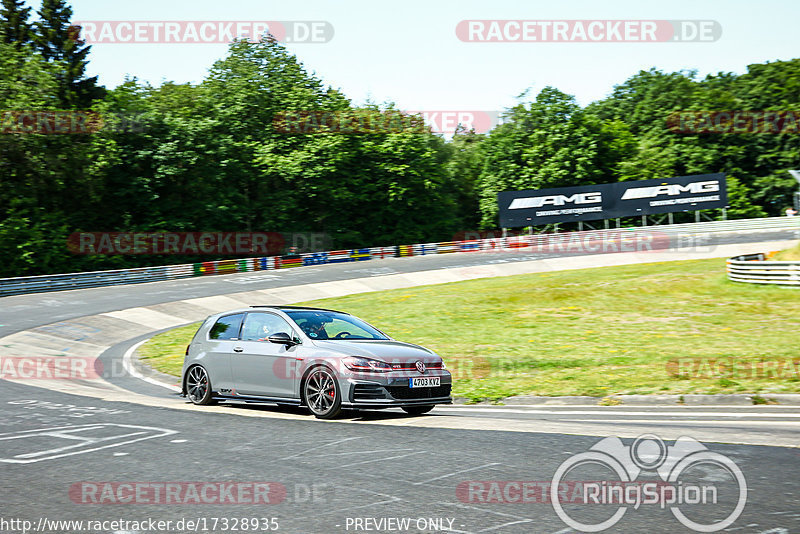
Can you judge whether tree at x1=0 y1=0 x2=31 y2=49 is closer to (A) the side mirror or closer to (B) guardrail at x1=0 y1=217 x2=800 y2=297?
(B) guardrail at x1=0 y1=217 x2=800 y2=297

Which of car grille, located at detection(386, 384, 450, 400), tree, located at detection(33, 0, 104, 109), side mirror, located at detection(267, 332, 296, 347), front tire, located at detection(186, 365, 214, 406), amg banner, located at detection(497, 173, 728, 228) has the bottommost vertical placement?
front tire, located at detection(186, 365, 214, 406)

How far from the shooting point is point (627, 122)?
82.9 metres

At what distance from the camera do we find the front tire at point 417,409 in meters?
10.6

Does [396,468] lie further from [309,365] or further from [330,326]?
[330,326]

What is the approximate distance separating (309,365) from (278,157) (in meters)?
49.3

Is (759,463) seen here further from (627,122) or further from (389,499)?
(627,122)

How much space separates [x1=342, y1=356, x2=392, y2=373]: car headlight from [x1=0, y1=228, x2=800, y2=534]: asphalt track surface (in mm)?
687

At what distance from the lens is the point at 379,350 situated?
34.2 ft

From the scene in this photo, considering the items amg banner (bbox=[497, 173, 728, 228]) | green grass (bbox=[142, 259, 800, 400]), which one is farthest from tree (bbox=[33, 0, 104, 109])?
green grass (bbox=[142, 259, 800, 400])

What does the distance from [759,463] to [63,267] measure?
47385mm

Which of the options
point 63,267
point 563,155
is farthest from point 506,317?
point 563,155

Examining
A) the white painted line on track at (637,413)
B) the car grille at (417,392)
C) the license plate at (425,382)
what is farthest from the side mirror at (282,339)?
the white painted line on track at (637,413)

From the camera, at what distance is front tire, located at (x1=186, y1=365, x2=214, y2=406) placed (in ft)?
39.7

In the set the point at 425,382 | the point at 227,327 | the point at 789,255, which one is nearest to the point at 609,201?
the point at 789,255
